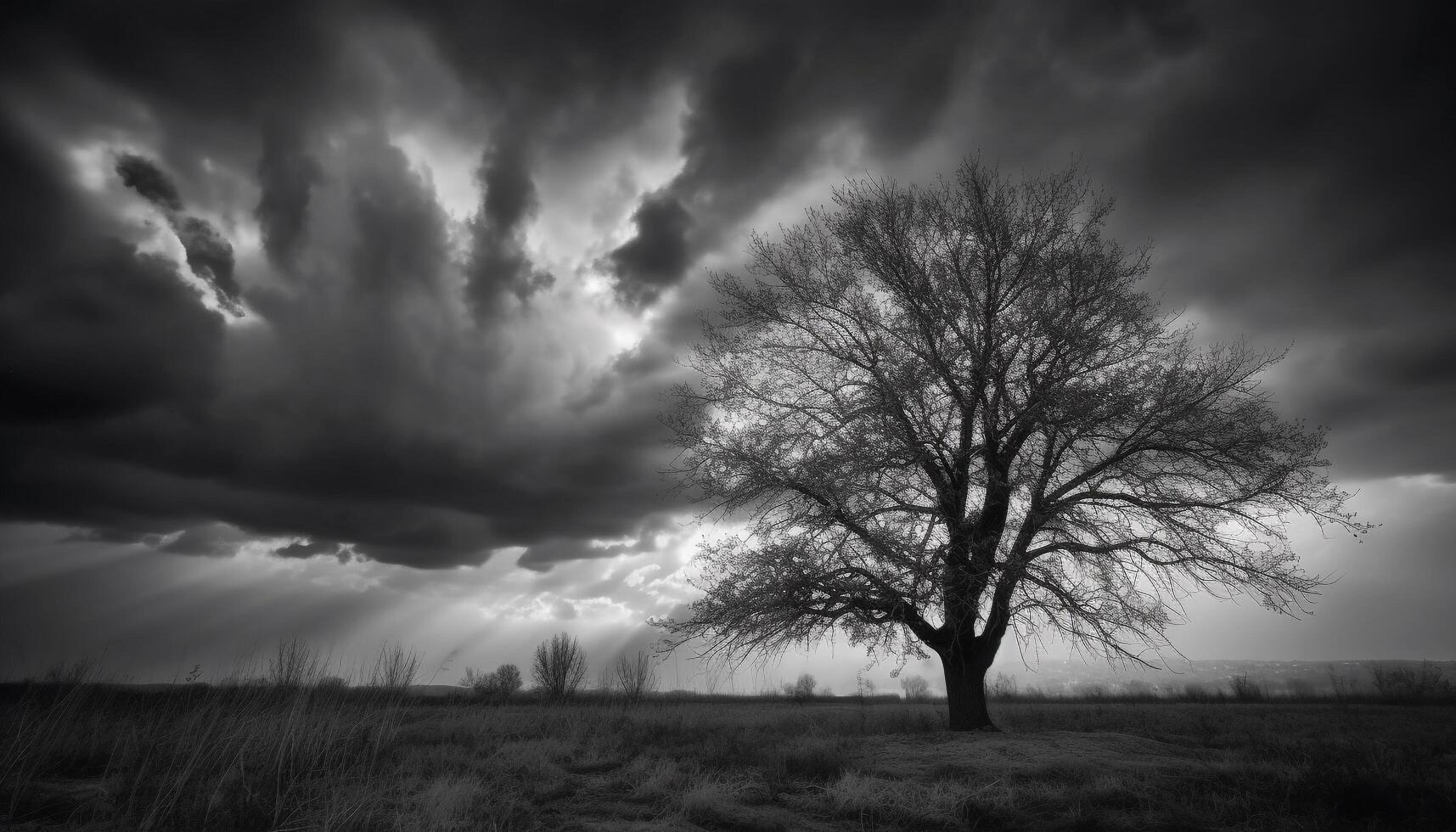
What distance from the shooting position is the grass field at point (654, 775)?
18.0ft

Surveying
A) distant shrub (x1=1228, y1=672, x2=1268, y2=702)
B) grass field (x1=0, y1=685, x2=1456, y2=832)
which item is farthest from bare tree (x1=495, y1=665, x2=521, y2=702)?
distant shrub (x1=1228, y1=672, x2=1268, y2=702)

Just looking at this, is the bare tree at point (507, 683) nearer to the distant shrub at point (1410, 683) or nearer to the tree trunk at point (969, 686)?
the tree trunk at point (969, 686)

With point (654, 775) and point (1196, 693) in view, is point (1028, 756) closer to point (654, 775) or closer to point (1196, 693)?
point (654, 775)

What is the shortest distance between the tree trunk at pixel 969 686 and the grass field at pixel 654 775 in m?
0.64

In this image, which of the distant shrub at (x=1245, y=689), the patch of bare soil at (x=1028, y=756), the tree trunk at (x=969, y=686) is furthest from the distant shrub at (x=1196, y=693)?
the patch of bare soil at (x=1028, y=756)

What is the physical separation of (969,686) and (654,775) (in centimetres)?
663

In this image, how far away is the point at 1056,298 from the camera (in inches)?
411

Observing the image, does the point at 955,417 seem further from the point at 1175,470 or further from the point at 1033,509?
the point at 1175,470

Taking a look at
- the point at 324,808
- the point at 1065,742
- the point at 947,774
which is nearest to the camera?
the point at 324,808

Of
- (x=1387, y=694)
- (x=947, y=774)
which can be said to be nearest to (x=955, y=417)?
(x=947, y=774)

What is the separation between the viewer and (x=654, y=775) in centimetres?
745

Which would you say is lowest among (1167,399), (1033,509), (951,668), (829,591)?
(951,668)

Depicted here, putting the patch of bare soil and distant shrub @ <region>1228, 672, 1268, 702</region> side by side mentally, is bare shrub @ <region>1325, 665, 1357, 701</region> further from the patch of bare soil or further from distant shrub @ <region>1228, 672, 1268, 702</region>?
the patch of bare soil

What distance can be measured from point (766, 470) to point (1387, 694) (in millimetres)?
29060
